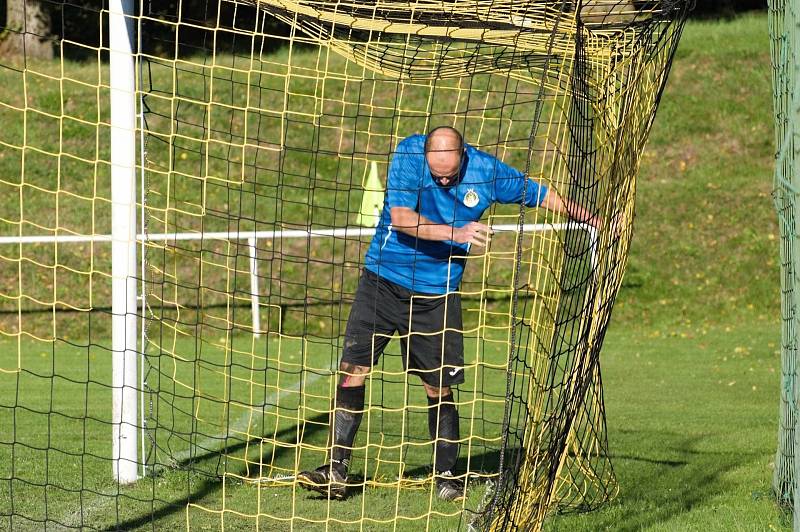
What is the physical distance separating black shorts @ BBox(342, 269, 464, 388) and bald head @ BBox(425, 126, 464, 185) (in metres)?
0.66

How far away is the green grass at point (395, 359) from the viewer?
554cm

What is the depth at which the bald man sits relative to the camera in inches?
223

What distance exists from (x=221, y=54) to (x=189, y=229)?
532 centimetres

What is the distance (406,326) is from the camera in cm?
580

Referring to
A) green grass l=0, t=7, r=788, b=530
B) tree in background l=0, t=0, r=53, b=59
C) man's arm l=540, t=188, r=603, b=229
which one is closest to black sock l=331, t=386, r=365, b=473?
green grass l=0, t=7, r=788, b=530

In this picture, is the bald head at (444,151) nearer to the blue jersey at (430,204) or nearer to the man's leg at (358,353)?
the blue jersey at (430,204)

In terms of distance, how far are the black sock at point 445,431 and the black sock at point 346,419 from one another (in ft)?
1.28

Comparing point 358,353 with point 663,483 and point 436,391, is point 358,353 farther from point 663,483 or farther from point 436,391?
point 663,483

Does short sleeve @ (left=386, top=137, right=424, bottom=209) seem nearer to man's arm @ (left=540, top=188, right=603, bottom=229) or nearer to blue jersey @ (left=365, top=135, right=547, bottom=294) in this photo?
blue jersey @ (left=365, top=135, right=547, bottom=294)

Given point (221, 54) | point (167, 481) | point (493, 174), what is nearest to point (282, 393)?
point (167, 481)

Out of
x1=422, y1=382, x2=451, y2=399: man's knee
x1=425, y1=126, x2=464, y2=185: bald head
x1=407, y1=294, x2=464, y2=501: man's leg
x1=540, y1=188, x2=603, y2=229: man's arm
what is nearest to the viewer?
x1=540, y1=188, x2=603, y2=229: man's arm

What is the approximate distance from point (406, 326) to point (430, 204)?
649 mm

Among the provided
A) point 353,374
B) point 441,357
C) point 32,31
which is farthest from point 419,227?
point 32,31

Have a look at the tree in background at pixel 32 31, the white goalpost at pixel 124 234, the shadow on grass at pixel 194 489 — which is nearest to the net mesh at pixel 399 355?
the shadow on grass at pixel 194 489
